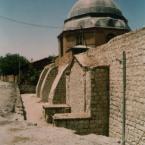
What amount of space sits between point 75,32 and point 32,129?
17.4 m

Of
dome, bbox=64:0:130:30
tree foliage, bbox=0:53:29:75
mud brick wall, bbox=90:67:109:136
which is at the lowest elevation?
mud brick wall, bbox=90:67:109:136

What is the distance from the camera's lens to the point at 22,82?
35156 mm

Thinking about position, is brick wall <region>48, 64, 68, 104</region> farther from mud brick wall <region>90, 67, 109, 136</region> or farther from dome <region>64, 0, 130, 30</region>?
mud brick wall <region>90, 67, 109, 136</region>

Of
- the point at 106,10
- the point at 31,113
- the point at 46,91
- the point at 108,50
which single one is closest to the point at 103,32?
the point at 106,10

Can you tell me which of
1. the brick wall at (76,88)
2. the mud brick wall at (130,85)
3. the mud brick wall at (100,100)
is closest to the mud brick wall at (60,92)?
the brick wall at (76,88)

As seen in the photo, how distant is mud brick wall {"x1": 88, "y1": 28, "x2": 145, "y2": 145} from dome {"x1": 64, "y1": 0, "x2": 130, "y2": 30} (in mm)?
12345

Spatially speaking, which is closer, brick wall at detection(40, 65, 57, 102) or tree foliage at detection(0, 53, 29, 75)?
brick wall at detection(40, 65, 57, 102)

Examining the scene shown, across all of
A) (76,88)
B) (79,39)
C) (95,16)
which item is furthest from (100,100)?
(95,16)

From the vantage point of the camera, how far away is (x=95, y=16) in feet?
77.2

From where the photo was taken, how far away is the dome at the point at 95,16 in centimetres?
2314

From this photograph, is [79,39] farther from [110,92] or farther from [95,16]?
[110,92]

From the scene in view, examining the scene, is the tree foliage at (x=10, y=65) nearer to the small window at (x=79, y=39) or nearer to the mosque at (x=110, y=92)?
the small window at (x=79, y=39)

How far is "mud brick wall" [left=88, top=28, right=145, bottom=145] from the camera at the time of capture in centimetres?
827

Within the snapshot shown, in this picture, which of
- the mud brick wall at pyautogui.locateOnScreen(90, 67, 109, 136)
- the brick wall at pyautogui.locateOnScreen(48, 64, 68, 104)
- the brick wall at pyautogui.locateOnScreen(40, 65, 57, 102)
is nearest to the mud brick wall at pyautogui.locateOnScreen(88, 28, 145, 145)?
the mud brick wall at pyautogui.locateOnScreen(90, 67, 109, 136)
